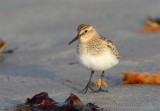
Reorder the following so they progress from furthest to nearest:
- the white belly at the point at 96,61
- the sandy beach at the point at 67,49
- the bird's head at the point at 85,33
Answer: the bird's head at the point at 85,33
the white belly at the point at 96,61
the sandy beach at the point at 67,49

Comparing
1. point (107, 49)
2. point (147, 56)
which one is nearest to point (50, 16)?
point (147, 56)

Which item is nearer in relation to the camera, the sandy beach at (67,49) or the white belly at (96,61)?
the sandy beach at (67,49)

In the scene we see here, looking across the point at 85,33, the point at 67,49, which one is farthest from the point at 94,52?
the point at 67,49

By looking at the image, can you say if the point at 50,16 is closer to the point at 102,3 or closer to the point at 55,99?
the point at 102,3

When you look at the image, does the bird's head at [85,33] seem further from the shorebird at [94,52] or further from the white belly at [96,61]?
the white belly at [96,61]

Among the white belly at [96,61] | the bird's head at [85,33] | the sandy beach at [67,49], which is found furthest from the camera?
the bird's head at [85,33]

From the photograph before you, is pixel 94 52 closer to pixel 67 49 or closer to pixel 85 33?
pixel 85 33

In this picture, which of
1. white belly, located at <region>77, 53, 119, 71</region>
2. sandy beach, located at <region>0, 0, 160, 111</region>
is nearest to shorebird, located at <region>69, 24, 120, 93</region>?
white belly, located at <region>77, 53, 119, 71</region>

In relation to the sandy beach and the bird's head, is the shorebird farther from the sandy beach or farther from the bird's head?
the sandy beach

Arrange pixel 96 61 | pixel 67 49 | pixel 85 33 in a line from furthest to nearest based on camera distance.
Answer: pixel 67 49 < pixel 85 33 < pixel 96 61

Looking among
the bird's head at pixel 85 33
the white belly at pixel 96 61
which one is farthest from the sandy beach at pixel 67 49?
the bird's head at pixel 85 33
